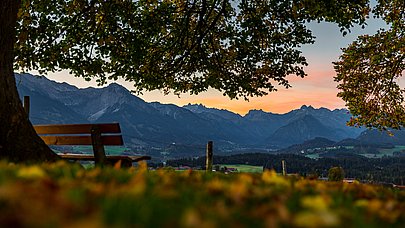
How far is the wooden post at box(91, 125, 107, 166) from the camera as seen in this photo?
376 inches

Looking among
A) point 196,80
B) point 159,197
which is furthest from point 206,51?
point 159,197

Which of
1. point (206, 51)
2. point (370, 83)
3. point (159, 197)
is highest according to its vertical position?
point (206, 51)

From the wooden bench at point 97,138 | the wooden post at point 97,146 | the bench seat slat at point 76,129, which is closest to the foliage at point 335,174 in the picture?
the wooden bench at point 97,138

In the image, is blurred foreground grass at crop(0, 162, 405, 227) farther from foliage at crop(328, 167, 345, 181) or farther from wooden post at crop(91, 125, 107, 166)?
foliage at crop(328, 167, 345, 181)

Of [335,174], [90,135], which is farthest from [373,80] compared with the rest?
[90,135]

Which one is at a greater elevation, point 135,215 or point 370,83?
point 370,83

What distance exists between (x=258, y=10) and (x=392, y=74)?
29.4ft

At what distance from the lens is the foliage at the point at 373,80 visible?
19.1 metres

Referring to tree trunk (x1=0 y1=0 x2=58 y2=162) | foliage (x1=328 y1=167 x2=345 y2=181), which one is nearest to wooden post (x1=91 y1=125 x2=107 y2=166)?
tree trunk (x1=0 y1=0 x2=58 y2=162)

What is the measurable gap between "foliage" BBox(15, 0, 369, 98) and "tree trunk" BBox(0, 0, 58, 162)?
5688 mm

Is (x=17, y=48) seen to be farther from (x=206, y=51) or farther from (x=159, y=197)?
(x=159, y=197)

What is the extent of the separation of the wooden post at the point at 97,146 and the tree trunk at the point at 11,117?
1667mm

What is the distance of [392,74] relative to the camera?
774 inches

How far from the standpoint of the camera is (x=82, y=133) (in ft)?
34.1
